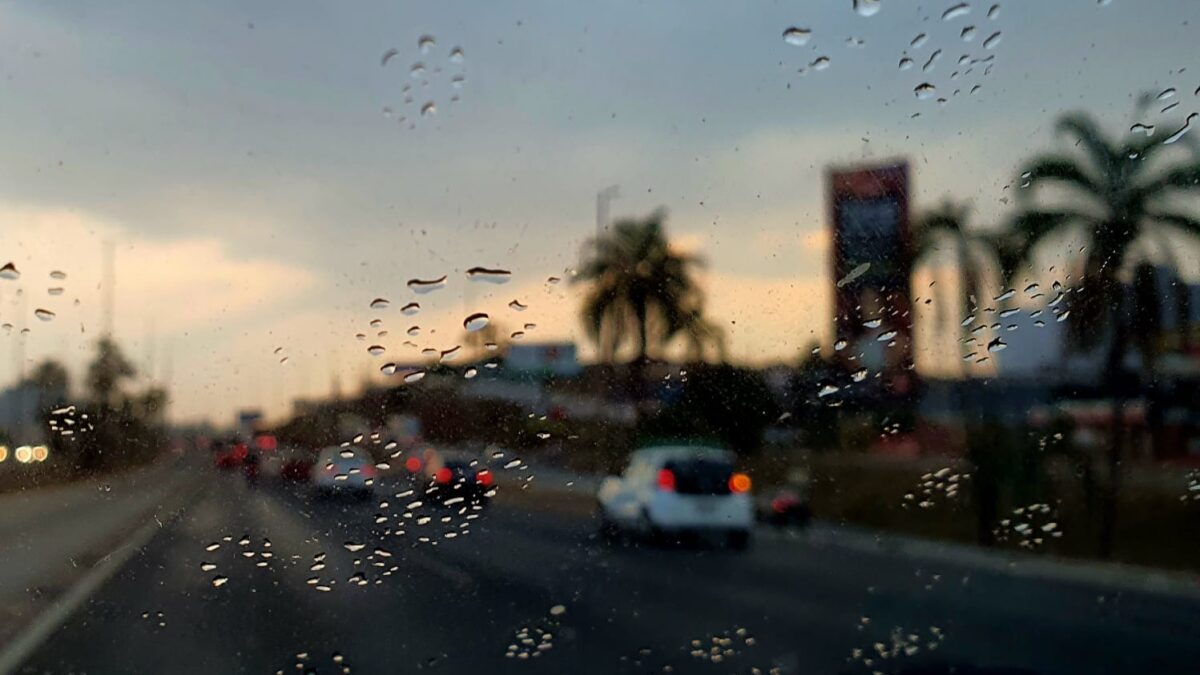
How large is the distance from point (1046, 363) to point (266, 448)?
502 centimetres

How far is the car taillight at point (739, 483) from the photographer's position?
23.7ft

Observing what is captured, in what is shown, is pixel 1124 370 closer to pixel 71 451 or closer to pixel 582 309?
pixel 582 309

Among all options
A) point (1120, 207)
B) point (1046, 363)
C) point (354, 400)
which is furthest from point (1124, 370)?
point (354, 400)

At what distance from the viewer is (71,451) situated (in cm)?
689

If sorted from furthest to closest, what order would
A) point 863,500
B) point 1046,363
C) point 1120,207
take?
point 1120,207 → point 1046,363 → point 863,500

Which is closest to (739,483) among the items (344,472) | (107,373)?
(344,472)

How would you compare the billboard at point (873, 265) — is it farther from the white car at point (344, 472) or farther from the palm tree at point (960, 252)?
the white car at point (344, 472)

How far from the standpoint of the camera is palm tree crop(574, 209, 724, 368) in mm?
6762

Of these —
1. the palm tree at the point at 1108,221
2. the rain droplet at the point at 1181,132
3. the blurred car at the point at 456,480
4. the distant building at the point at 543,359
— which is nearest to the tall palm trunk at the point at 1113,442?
the palm tree at the point at 1108,221

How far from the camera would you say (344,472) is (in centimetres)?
699

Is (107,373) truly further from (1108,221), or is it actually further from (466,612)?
(1108,221)

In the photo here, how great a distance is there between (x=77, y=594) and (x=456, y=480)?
7.44ft

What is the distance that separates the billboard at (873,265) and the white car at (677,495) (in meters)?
0.93

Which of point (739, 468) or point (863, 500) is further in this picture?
point (863, 500)
